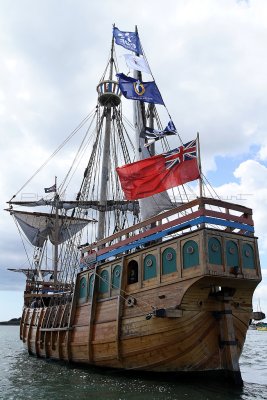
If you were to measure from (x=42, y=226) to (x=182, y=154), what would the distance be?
29890 millimetres

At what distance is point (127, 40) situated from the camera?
70.2 ft

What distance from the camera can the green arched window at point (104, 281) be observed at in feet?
51.0

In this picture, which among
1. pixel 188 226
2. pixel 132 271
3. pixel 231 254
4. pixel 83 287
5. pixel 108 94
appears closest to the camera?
pixel 231 254

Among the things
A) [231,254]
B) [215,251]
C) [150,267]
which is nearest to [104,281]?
[150,267]

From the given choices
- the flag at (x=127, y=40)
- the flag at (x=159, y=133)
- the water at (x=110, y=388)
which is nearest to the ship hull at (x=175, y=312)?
the water at (x=110, y=388)

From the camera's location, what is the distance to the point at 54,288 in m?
29.6

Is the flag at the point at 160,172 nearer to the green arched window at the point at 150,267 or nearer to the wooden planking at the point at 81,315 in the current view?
the green arched window at the point at 150,267

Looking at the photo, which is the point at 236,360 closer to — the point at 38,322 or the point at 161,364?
the point at 161,364

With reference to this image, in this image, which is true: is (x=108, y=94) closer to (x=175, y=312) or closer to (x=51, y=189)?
(x=51, y=189)

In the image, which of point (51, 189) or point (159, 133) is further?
point (51, 189)

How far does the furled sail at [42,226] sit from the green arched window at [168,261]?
27.9 m

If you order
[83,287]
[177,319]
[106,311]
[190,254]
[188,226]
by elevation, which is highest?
[188,226]

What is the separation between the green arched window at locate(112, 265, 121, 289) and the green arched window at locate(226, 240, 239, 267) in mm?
4436

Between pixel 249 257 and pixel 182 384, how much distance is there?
15.3 feet
